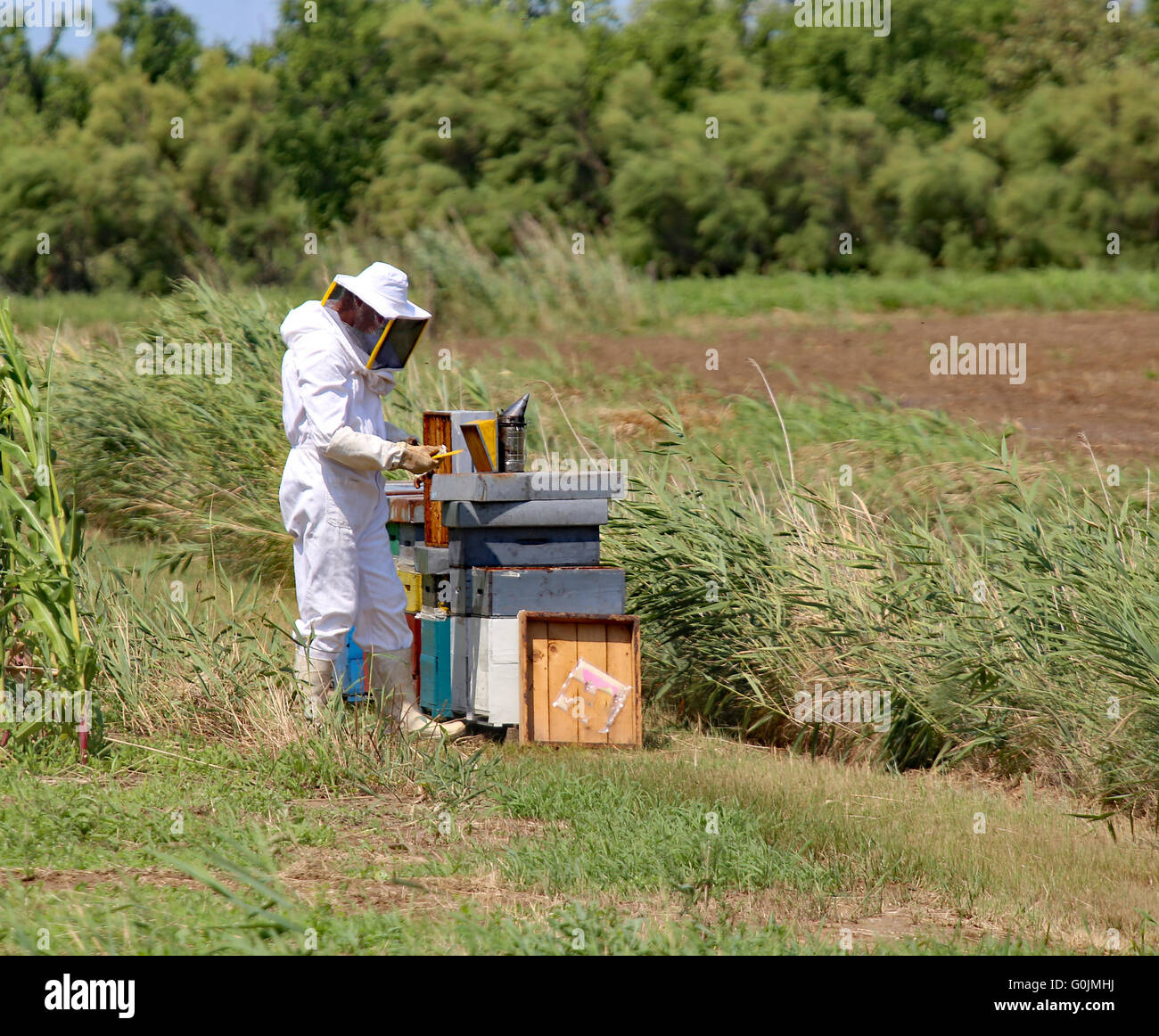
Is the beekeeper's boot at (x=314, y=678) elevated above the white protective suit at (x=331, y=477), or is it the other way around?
the white protective suit at (x=331, y=477)

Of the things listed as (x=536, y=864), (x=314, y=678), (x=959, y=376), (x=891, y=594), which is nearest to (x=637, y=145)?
(x=959, y=376)

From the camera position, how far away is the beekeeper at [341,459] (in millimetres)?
5953

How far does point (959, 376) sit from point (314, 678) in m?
10.2

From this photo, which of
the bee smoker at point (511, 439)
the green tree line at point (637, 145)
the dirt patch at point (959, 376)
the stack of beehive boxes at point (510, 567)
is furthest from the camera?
the green tree line at point (637, 145)

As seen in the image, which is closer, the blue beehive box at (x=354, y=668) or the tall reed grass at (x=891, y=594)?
the tall reed grass at (x=891, y=594)

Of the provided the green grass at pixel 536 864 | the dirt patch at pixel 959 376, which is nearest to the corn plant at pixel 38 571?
the green grass at pixel 536 864

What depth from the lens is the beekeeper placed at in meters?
5.95

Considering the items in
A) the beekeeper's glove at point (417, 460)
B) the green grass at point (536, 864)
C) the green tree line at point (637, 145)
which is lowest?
the green grass at point (536, 864)

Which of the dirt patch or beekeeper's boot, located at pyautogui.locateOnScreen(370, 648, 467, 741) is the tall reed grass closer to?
beekeeper's boot, located at pyautogui.locateOnScreen(370, 648, 467, 741)

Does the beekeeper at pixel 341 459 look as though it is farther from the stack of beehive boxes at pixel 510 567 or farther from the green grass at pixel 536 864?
the green grass at pixel 536 864

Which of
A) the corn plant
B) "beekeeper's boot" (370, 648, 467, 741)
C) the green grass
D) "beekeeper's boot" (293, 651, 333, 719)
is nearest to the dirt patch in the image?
"beekeeper's boot" (370, 648, 467, 741)

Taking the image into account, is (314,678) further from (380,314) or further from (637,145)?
(637,145)
